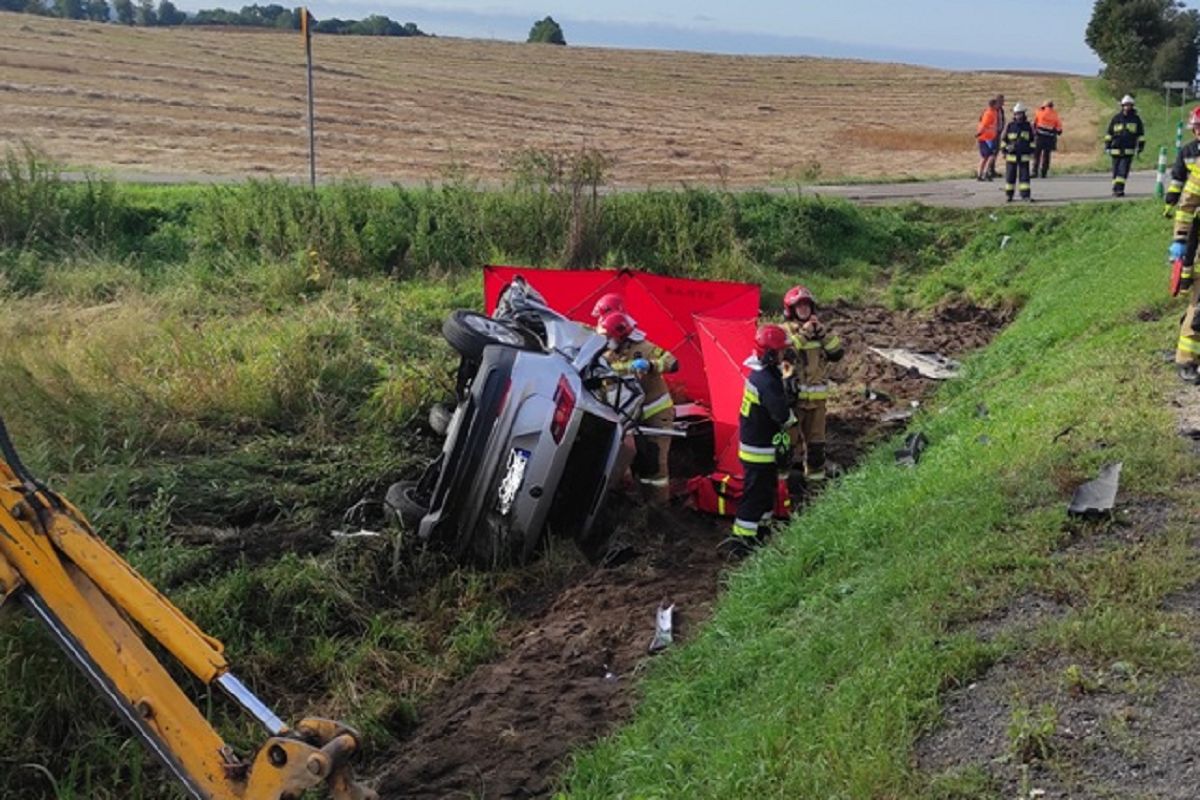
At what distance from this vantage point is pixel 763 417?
715cm

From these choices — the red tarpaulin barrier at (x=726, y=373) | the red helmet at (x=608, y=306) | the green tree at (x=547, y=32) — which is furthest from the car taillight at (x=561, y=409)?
the green tree at (x=547, y=32)

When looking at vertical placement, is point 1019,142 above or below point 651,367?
above

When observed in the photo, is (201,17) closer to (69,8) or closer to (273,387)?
(69,8)

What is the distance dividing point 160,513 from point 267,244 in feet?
29.9

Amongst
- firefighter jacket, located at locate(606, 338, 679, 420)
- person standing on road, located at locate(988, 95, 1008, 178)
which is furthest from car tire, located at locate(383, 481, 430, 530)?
person standing on road, located at locate(988, 95, 1008, 178)

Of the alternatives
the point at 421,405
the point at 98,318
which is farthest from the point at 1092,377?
the point at 98,318

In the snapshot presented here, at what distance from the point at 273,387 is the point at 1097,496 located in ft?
19.6

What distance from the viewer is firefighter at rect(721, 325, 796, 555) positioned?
7105mm

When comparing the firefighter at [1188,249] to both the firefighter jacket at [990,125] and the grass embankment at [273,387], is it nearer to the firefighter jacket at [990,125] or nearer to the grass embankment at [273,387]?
the grass embankment at [273,387]

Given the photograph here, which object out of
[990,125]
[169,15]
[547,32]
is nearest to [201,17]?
[169,15]

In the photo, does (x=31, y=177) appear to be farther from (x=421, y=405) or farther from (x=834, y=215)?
(x=834, y=215)

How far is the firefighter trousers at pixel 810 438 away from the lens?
853 cm

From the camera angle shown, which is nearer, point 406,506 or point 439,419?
point 406,506

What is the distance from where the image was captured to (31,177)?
48.6 ft
